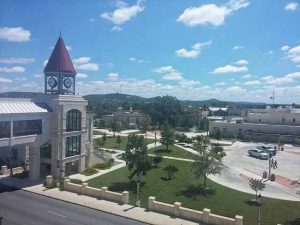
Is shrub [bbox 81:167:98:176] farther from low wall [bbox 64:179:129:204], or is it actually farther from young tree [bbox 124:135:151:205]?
low wall [bbox 64:179:129:204]

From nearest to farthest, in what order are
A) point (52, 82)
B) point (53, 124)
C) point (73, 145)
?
point (53, 124), point (52, 82), point (73, 145)

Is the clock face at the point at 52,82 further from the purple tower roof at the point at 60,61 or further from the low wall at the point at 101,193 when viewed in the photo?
the low wall at the point at 101,193

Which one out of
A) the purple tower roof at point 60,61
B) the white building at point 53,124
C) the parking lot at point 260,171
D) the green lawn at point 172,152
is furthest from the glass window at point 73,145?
the green lawn at point 172,152

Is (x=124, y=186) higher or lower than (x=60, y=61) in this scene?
lower

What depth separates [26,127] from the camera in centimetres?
4138

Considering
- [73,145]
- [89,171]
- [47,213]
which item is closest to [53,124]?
[73,145]

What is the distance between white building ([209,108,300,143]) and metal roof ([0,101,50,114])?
195ft

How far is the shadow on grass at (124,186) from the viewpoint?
1574 inches

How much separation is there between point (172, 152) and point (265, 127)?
129ft

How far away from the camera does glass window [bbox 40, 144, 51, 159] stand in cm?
4506

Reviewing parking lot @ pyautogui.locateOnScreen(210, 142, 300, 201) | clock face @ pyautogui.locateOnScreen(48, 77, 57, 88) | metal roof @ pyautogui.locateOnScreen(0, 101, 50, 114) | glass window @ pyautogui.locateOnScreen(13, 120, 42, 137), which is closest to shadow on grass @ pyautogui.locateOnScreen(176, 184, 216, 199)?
parking lot @ pyautogui.locateOnScreen(210, 142, 300, 201)

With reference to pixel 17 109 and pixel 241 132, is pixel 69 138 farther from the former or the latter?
pixel 241 132

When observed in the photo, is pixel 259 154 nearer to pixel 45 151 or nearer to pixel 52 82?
pixel 45 151

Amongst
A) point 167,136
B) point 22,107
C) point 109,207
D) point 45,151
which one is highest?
point 22,107
